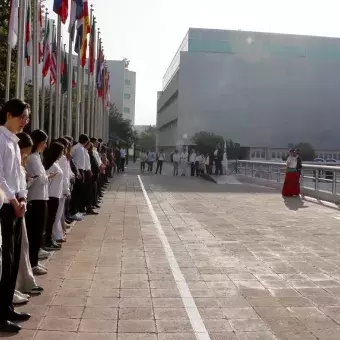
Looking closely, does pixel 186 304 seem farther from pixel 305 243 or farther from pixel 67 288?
pixel 305 243

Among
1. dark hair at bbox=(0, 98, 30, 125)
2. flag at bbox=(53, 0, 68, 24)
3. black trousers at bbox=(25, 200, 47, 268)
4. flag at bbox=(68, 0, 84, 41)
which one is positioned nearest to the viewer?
dark hair at bbox=(0, 98, 30, 125)

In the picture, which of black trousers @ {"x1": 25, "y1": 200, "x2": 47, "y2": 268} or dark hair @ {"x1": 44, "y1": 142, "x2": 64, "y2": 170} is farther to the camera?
dark hair @ {"x1": 44, "y1": 142, "x2": 64, "y2": 170}

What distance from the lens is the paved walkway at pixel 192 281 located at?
498 cm

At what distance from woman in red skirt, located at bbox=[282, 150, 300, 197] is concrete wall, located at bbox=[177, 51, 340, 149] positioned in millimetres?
51643

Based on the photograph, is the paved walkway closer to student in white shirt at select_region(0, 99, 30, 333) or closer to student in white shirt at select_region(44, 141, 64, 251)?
student in white shirt at select_region(0, 99, 30, 333)

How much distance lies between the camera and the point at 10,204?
4715 mm

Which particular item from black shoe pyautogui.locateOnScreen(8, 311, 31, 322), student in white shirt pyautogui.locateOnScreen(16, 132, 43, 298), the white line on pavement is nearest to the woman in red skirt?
the white line on pavement

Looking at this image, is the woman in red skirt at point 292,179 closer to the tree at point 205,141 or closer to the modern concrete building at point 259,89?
the tree at point 205,141

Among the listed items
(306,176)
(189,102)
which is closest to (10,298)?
(306,176)

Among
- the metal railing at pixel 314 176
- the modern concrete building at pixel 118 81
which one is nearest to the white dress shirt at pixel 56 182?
the metal railing at pixel 314 176

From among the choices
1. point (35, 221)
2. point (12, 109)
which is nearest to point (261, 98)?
point (35, 221)

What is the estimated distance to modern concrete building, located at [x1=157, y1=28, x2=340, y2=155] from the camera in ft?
231

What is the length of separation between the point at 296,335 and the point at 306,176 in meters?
15.5

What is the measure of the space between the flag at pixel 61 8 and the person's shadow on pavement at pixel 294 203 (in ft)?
27.2
